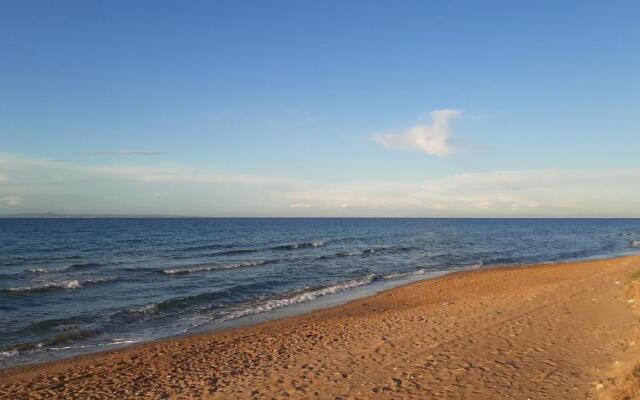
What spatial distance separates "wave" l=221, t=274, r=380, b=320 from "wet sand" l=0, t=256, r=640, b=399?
7.83 feet

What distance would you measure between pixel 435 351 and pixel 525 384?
2.40 meters

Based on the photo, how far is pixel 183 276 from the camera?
86.4 ft

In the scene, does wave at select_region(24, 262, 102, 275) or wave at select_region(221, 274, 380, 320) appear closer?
wave at select_region(221, 274, 380, 320)

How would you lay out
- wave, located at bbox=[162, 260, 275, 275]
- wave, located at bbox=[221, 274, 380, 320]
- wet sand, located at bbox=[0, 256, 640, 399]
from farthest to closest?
wave, located at bbox=[162, 260, 275, 275] → wave, located at bbox=[221, 274, 380, 320] → wet sand, located at bbox=[0, 256, 640, 399]

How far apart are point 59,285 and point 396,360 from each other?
19071 millimetres

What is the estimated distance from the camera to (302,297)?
68.7ft

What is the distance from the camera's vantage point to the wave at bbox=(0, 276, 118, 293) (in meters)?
20.9

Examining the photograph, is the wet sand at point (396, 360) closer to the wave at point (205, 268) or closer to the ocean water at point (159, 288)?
the ocean water at point (159, 288)

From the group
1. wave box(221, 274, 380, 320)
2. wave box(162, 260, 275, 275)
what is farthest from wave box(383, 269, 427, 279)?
wave box(162, 260, 275, 275)

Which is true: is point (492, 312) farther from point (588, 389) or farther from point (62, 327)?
point (62, 327)

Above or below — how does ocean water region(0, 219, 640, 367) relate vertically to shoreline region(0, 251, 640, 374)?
above

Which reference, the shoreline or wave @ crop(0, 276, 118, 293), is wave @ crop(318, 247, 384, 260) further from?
wave @ crop(0, 276, 118, 293)

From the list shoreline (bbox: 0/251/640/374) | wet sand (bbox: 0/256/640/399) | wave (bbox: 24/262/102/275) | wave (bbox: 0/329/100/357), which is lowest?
shoreline (bbox: 0/251/640/374)

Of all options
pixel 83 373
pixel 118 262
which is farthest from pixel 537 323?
pixel 118 262
